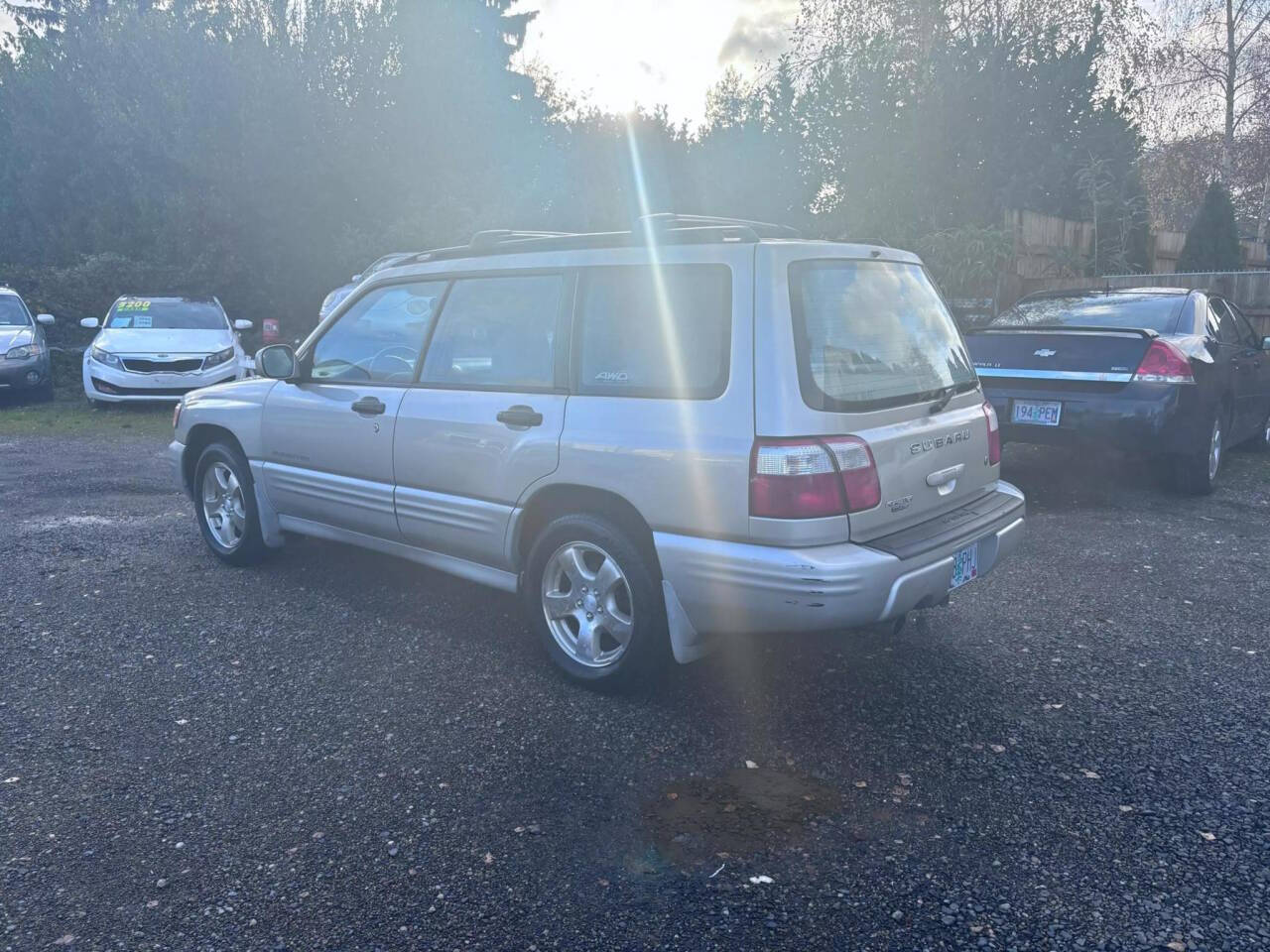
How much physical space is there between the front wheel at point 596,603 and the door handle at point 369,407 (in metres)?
1.18

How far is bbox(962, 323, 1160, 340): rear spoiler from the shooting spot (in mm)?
7215

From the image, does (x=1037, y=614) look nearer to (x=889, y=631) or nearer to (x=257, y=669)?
(x=889, y=631)

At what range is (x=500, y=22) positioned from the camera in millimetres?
29734

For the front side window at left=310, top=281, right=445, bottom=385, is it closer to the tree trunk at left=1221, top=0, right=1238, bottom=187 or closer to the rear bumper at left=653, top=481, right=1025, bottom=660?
the rear bumper at left=653, top=481, right=1025, bottom=660

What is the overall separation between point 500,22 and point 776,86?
12.0 meters

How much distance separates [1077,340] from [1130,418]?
2.30 feet

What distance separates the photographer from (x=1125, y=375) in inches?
279

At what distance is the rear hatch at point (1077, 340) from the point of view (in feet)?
23.5

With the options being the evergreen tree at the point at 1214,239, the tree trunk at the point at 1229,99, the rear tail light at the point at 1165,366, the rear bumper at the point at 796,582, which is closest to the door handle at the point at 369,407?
the rear bumper at the point at 796,582

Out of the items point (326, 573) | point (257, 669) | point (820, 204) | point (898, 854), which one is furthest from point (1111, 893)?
point (820, 204)

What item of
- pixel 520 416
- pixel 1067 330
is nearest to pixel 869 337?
pixel 520 416

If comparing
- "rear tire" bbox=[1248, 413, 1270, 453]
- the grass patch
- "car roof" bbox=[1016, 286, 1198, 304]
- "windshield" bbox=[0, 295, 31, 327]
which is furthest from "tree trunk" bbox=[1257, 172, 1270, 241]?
"windshield" bbox=[0, 295, 31, 327]

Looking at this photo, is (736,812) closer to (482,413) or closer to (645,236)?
(482,413)

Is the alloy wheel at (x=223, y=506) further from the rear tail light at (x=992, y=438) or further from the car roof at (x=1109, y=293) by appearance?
the car roof at (x=1109, y=293)
